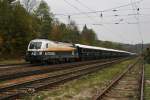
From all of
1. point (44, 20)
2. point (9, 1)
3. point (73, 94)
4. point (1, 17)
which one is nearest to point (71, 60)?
point (1, 17)

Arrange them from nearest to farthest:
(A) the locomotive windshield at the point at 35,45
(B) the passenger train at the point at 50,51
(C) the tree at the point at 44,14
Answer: (B) the passenger train at the point at 50,51
(A) the locomotive windshield at the point at 35,45
(C) the tree at the point at 44,14

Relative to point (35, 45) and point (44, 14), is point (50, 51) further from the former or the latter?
point (44, 14)

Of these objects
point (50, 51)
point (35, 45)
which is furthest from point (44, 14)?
point (35, 45)

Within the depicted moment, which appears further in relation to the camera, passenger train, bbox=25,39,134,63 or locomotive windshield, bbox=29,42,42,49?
locomotive windshield, bbox=29,42,42,49

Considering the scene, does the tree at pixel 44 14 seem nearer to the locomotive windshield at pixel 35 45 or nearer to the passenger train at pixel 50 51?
the passenger train at pixel 50 51

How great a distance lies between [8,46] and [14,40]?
1.49 metres

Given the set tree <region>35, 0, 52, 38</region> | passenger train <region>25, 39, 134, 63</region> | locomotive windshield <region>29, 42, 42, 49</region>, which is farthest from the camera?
tree <region>35, 0, 52, 38</region>

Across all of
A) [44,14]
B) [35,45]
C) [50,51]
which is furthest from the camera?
[44,14]

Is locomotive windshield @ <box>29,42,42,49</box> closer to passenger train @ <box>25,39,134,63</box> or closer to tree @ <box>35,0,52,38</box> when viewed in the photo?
passenger train @ <box>25,39,134,63</box>

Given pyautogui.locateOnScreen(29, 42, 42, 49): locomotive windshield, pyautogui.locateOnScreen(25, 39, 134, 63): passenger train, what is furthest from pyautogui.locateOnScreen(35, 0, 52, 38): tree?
pyautogui.locateOnScreen(29, 42, 42, 49): locomotive windshield

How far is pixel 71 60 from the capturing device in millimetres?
48719

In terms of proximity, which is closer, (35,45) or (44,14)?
(35,45)

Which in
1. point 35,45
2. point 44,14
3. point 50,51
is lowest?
point 50,51

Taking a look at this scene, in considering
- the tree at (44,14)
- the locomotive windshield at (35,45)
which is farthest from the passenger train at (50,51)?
the tree at (44,14)
